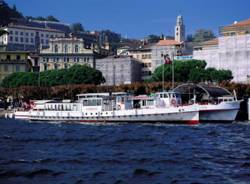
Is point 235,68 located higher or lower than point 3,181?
higher

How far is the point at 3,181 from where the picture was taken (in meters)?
22.7

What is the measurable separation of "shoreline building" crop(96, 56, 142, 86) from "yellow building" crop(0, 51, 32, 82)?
1964 centimetres

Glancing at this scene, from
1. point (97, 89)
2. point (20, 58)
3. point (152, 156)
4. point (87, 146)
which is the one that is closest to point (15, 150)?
point (87, 146)

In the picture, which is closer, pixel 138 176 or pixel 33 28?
pixel 138 176

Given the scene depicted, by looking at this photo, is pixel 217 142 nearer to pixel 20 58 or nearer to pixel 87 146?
pixel 87 146

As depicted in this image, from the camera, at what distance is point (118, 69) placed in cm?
14500

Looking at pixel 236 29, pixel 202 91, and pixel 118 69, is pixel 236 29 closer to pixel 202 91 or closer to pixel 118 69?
pixel 118 69

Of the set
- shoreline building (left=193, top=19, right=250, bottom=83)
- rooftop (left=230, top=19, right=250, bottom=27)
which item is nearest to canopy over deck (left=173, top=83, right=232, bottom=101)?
shoreline building (left=193, top=19, right=250, bottom=83)

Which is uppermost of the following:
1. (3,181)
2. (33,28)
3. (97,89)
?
(33,28)

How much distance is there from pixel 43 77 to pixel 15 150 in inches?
3707

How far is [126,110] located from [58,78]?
54296 mm

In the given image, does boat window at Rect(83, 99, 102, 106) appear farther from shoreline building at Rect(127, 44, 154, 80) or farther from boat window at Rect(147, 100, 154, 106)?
shoreline building at Rect(127, 44, 154, 80)

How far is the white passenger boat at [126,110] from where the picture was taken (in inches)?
2665

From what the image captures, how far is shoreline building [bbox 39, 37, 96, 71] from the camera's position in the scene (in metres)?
145
